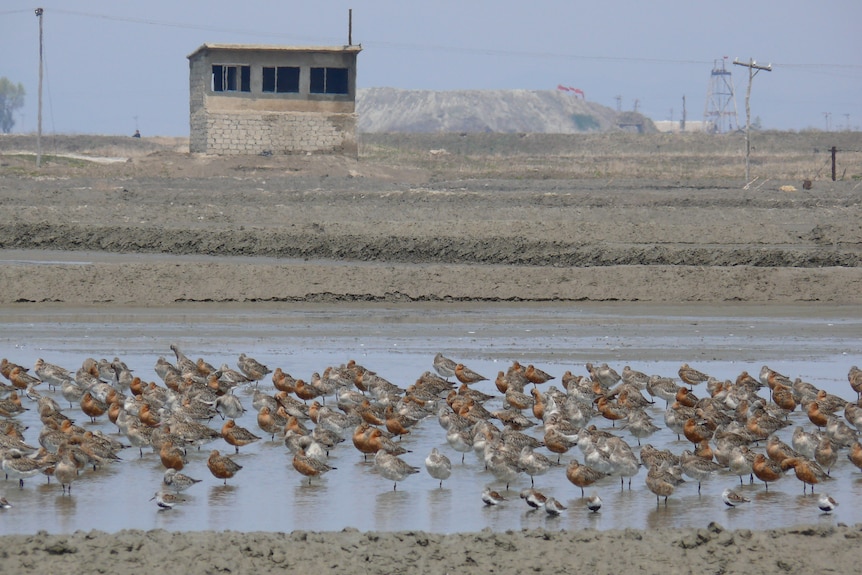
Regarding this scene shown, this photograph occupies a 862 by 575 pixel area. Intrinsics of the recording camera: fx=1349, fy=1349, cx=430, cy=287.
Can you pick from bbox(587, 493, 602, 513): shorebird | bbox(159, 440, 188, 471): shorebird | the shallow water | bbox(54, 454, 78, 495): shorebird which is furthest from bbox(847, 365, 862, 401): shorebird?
bbox(54, 454, 78, 495): shorebird

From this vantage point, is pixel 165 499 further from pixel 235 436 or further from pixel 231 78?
pixel 231 78

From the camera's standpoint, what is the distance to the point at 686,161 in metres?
98.0

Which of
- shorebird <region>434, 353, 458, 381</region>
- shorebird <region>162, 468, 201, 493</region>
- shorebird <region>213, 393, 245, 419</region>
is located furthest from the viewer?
shorebird <region>434, 353, 458, 381</region>

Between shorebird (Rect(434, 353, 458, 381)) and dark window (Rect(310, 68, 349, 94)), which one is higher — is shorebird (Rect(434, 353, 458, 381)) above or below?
below

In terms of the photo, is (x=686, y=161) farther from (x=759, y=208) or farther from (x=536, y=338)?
(x=536, y=338)

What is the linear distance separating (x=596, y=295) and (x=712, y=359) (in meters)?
6.99

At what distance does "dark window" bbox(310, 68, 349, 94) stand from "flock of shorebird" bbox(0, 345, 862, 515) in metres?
40.8

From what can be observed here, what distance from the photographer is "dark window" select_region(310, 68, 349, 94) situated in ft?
193

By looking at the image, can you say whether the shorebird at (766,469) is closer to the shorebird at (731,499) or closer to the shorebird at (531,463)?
the shorebird at (731,499)

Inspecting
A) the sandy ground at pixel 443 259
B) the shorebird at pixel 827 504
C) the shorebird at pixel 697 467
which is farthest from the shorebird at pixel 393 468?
the shorebird at pixel 827 504

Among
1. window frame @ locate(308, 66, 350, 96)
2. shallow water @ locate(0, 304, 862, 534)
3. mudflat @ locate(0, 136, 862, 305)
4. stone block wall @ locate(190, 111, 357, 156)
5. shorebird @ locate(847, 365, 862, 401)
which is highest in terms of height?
window frame @ locate(308, 66, 350, 96)

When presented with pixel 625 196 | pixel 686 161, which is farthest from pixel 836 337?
pixel 686 161

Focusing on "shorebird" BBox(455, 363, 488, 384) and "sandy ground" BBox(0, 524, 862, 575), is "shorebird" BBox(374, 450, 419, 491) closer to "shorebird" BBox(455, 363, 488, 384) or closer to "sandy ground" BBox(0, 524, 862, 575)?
"sandy ground" BBox(0, 524, 862, 575)

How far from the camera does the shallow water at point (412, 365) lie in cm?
1173
